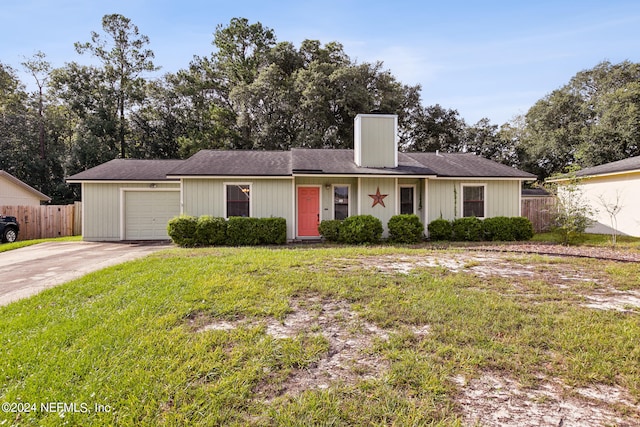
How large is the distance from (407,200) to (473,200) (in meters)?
2.67

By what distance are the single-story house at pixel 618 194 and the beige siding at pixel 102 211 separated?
56.1 ft

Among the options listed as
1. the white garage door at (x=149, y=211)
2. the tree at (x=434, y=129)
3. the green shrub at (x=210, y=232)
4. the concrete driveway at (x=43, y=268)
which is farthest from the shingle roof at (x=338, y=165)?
the tree at (x=434, y=129)

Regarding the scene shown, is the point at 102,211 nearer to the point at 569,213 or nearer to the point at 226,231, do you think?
the point at 226,231

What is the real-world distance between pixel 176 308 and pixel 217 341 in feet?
3.43

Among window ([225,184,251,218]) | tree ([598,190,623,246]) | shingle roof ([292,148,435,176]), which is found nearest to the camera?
shingle roof ([292,148,435,176])

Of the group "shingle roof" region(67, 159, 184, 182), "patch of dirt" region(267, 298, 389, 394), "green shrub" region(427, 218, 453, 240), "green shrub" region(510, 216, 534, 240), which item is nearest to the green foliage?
"green shrub" region(510, 216, 534, 240)

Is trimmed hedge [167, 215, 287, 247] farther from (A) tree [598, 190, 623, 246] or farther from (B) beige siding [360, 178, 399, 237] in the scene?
(A) tree [598, 190, 623, 246]

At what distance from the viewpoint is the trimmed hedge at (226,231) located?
10.0 metres

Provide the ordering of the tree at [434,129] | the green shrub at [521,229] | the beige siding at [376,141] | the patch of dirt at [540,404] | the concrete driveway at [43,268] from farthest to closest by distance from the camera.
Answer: the tree at [434,129], the beige siding at [376,141], the green shrub at [521,229], the concrete driveway at [43,268], the patch of dirt at [540,404]

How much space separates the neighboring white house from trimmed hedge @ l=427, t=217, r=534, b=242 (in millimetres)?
22135

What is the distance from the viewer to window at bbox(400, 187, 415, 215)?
12430 mm

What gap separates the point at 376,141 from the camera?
12242 mm

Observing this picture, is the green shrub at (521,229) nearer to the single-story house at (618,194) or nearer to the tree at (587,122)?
the single-story house at (618,194)

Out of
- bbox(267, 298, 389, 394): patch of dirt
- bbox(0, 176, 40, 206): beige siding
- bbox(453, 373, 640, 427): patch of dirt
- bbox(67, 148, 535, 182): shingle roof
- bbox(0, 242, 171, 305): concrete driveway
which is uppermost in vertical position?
bbox(67, 148, 535, 182): shingle roof
